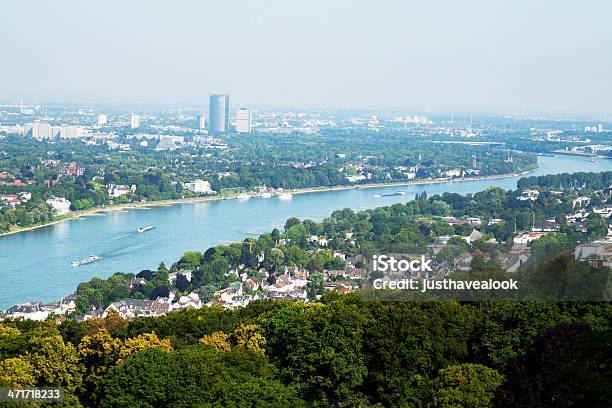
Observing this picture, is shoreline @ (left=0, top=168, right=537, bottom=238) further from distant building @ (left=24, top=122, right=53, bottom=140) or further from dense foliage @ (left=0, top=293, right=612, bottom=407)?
distant building @ (left=24, top=122, right=53, bottom=140)

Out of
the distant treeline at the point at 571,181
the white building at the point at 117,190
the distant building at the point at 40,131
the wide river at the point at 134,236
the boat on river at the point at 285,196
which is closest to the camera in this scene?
the wide river at the point at 134,236

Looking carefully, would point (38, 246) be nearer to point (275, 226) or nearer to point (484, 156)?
point (275, 226)

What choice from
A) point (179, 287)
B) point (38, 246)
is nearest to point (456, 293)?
point (179, 287)

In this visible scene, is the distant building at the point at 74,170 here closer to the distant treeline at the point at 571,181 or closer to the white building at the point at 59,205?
the white building at the point at 59,205

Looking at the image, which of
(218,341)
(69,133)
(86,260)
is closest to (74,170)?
(86,260)

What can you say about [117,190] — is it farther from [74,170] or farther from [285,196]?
[74,170]

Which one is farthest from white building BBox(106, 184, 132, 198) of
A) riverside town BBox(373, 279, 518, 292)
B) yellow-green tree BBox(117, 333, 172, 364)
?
riverside town BBox(373, 279, 518, 292)

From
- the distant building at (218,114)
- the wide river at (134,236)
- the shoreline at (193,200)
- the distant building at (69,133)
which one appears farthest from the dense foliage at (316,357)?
the distant building at (218,114)
